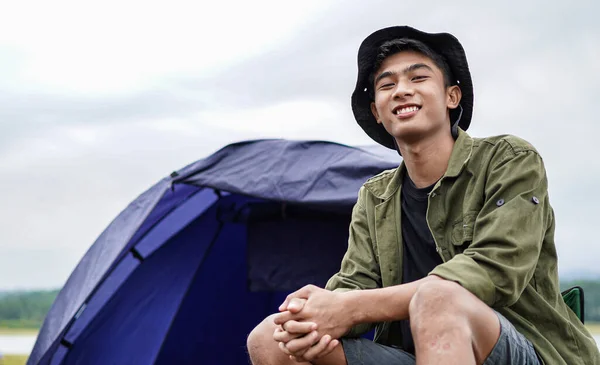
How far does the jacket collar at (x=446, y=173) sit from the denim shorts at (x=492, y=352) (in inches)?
15.8

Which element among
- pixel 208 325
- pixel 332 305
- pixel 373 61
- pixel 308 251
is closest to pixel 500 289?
pixel 332 305

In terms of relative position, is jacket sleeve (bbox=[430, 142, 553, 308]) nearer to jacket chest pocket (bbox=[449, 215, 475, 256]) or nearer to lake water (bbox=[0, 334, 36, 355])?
jacket chest pocket (bbox=[449, 215, 475, 256])

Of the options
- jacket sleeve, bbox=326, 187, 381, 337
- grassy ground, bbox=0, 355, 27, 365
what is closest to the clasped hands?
jacket sleeve, bbox=326, 187, 381, 337

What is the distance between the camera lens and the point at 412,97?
191 centimetres

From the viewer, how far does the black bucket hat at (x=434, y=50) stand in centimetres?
200

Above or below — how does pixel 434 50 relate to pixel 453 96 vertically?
above

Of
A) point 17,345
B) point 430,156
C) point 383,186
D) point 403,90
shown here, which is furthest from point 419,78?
point 17,345

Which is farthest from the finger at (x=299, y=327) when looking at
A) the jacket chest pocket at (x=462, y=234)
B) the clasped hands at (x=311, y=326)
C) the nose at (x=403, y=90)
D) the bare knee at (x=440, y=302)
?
the nose at (x=403, y=90)

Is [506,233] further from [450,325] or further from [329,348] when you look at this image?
[329,348]

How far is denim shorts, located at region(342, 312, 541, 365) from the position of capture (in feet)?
5.05

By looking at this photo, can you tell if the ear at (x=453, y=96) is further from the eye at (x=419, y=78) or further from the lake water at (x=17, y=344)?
the lake water at (x=17, y=344)

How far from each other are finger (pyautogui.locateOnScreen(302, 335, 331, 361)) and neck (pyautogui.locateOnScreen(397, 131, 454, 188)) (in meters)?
0.50

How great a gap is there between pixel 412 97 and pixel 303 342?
2.11 ft

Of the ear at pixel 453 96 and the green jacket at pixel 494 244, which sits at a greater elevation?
the ear at pixel 453 96
